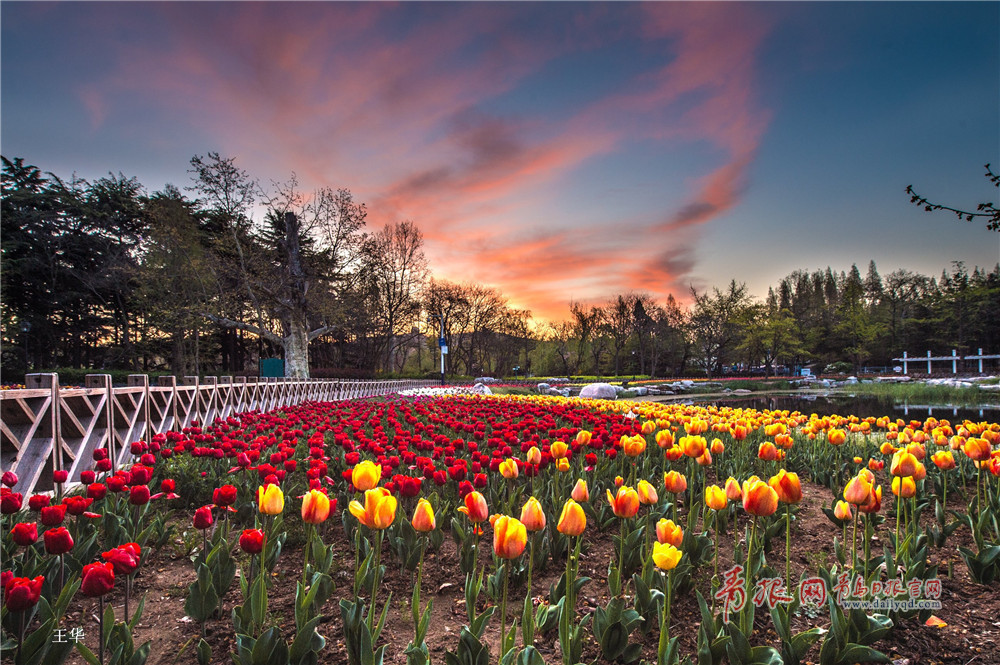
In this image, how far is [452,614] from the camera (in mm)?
2643

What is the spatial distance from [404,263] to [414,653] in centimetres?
3639

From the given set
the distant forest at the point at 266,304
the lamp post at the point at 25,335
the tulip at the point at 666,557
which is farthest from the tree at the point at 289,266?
the tulip at the point at 666,557

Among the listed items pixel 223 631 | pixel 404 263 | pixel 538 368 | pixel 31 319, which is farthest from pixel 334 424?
pixel 538 368

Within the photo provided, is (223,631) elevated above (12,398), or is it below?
below

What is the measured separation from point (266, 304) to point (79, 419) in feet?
73.7

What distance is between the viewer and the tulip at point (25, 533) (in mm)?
2008

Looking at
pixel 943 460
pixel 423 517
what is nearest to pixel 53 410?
pixel 423 517

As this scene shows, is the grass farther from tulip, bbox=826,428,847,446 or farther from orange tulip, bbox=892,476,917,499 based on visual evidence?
orange tulip, bbox=892,476,917,499

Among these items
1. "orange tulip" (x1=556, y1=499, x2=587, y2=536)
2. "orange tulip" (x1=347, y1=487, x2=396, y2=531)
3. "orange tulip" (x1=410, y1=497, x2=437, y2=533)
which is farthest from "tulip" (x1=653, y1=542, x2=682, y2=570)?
"orange tulip" (x1=347, y1=487, x2=396, y2=531)

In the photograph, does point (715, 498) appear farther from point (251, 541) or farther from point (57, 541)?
point (57, 541)

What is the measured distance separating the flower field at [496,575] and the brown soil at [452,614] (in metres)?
0.01

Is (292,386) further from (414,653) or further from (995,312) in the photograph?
(995,312)

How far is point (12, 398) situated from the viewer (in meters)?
4.12

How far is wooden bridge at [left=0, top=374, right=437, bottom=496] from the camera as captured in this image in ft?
13.7
